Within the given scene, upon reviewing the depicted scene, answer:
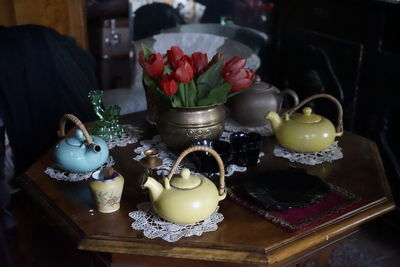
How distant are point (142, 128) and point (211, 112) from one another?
0.34 m

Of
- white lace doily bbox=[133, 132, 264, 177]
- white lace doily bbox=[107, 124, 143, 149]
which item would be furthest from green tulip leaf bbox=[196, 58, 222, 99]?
white lace doily bbox=[107, 124, 143, 149]

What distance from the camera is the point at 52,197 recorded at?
108cm

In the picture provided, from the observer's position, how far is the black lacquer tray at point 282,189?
1.03 meters

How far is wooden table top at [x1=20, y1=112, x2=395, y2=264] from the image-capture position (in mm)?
896

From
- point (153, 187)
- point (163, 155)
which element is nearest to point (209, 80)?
point (163, 155)

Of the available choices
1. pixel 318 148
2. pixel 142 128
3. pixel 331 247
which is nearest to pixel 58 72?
pixel 142 128

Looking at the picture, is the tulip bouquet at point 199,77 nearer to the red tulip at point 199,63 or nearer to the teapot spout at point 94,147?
the red tulip at point 199,63

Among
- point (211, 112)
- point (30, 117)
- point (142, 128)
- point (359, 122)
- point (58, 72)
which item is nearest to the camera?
point (211, 112)

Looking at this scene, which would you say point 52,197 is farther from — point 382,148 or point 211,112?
point 382,148

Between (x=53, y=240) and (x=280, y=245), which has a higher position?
(x=280, y=245)

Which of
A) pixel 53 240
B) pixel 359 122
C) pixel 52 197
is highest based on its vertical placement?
pixel 52 197

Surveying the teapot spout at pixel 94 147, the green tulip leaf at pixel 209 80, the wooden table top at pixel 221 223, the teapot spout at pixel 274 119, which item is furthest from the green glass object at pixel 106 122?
the teapot spout at pixel 274 119

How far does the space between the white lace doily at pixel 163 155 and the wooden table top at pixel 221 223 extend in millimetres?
35

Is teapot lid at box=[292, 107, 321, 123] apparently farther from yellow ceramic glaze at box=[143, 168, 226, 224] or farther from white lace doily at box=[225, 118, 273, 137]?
yellow ceramic glaze at box=[143, 168, 226, 224]
